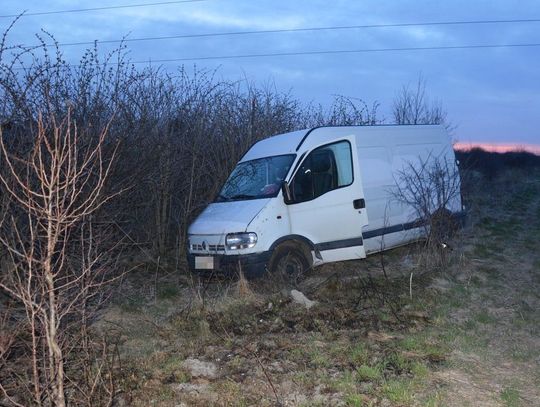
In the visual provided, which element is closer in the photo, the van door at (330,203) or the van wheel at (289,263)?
the van wheel at (289,263)

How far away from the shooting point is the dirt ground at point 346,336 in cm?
515

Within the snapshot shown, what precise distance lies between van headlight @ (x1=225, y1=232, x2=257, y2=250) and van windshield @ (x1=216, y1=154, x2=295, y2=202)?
75 centimetres

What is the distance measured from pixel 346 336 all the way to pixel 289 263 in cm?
247

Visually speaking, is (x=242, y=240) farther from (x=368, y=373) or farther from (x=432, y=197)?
(x=368, y=373)

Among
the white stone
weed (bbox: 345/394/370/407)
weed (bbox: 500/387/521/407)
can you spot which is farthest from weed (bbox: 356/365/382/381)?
the white stone

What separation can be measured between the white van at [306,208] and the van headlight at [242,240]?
0.01 m

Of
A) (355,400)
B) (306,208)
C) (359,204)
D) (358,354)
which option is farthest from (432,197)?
(355,400)

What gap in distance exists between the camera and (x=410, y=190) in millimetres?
10336

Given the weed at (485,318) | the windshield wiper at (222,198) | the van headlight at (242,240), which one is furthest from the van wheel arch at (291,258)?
the weed at (485,318)

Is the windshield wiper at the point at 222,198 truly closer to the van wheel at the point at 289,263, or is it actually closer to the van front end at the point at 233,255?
the van front end at the point at 233,255

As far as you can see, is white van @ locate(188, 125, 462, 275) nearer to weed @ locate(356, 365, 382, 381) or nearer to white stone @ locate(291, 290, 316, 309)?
white stone @ locate(291, 290, 316, 309)

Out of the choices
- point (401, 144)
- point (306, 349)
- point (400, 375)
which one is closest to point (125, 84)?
point (401, 144)

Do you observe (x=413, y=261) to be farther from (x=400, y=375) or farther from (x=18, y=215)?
(x=18, y=215)

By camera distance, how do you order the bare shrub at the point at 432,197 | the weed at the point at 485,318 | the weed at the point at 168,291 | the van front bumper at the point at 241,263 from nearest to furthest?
the weed at the point at 485,318 → the van front bumper at the point at 241,263 → the weed at the point at 168,291 → the bare shrub at the point at 432,197
